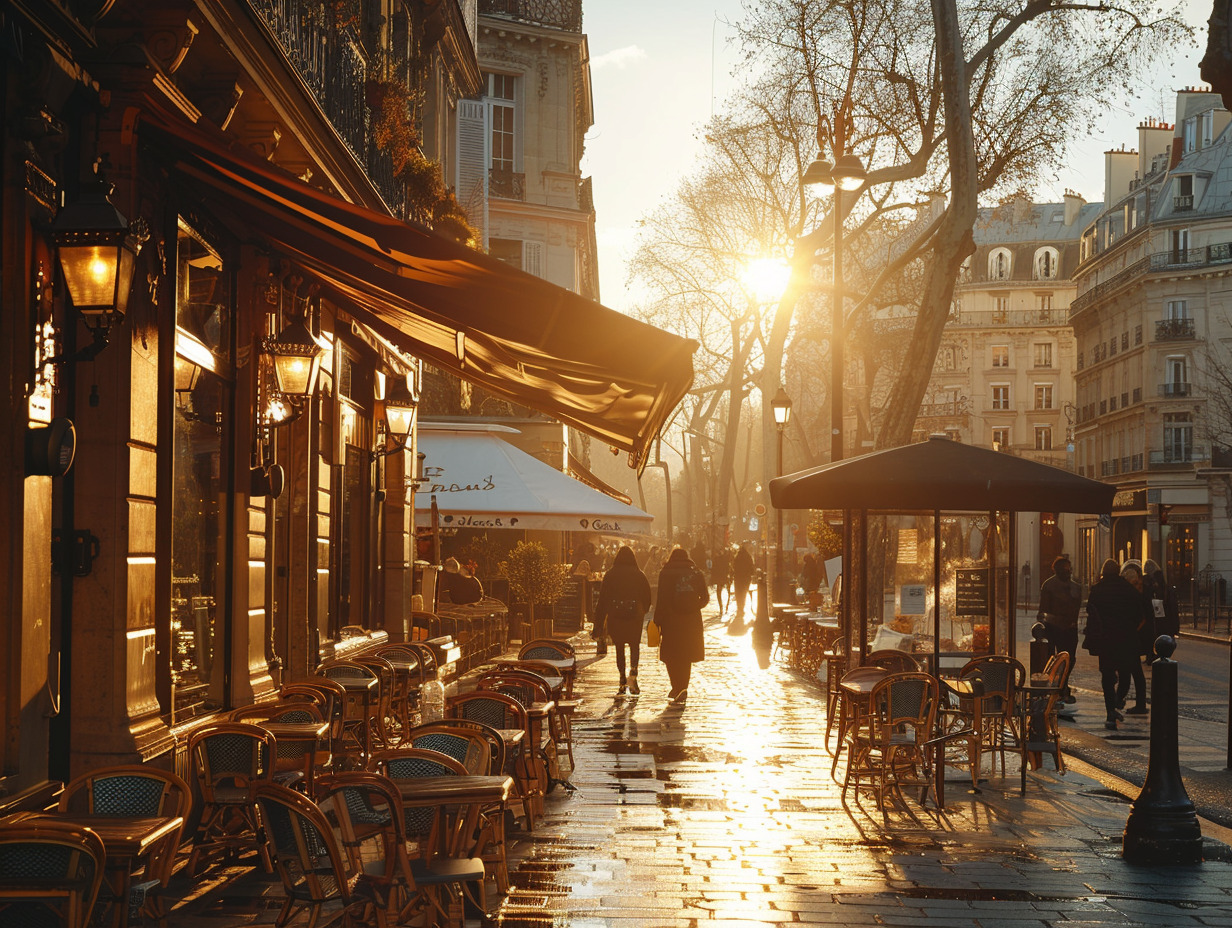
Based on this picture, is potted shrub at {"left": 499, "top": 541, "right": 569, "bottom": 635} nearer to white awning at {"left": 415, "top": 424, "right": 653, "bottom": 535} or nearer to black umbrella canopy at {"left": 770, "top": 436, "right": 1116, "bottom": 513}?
white awning at {"left": 415, "top": 424, "right": 653, "bottom": 535}

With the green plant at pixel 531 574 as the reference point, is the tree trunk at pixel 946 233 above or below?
above

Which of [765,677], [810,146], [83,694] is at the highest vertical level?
[810,146]

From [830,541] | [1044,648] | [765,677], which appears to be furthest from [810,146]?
[1044,648]

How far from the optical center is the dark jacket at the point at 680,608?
16195mm

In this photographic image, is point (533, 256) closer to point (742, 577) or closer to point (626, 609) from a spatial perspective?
point (742, 577)

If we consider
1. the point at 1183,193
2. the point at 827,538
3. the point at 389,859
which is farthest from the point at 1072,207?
the point at 389,859

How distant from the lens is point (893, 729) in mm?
10445

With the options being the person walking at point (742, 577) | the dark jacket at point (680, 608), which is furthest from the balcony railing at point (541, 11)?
the dark jacket at point (680, 608)

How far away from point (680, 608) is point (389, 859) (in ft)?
35.8

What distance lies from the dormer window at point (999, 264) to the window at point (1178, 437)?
30175 millimetres

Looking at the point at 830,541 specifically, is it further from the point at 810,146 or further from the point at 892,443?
the point at 810,146

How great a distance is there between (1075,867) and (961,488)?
4.39 m

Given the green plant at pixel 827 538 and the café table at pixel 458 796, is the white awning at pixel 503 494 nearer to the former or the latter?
the green plant at pixel 827 538

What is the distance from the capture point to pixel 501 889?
708cm
